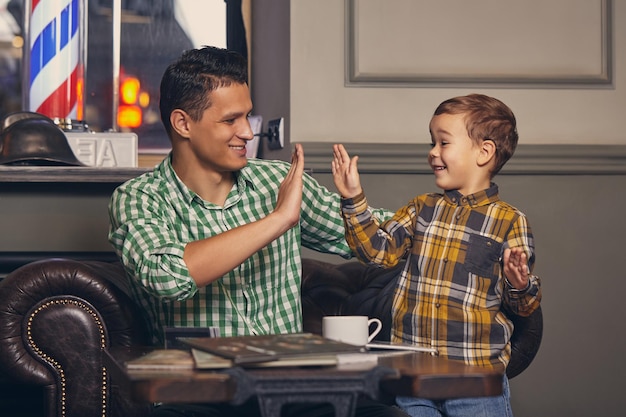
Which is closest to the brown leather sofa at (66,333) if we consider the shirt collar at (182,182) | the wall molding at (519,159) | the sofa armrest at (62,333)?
the sofa armrest at (62,333)

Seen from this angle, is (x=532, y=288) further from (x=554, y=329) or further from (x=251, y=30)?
(x=251, y=30)

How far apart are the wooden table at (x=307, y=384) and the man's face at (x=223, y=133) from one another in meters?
0.90

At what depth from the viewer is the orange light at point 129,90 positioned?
3.69m

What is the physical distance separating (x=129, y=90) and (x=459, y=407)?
2138 mm

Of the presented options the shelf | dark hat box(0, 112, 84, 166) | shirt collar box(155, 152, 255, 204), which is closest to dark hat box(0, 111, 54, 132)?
dark hat box(0, 112, 84, 166)

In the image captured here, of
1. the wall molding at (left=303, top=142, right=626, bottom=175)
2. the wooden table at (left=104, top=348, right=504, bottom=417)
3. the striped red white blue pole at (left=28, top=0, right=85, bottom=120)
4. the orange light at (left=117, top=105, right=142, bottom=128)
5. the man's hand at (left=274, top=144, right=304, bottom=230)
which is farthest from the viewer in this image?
the orange light at (left=117, top=105, right=142, bottom=128)

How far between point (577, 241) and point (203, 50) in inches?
63.1

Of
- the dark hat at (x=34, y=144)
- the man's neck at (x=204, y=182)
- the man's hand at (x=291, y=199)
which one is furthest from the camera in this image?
the dark hat at (x=34, y=144)

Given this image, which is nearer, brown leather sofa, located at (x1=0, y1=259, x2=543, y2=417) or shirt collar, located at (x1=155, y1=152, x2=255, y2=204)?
brown leather sofa, located at (x1=0, y1=259, x2=543, y2=417)

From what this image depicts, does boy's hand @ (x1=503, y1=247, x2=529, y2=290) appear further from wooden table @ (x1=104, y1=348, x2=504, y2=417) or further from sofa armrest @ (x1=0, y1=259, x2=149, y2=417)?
sofa armrest @ (x1=0, y1=259, x2=149, y2=417)

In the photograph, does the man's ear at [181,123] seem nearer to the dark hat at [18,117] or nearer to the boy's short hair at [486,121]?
the boy's short hair at [486,121]

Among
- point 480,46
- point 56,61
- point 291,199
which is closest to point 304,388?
point 291,199

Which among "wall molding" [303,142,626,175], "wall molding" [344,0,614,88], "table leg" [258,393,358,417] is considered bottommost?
"table leg" [258,393,358,417]

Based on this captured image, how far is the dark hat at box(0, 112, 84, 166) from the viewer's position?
2941mm
